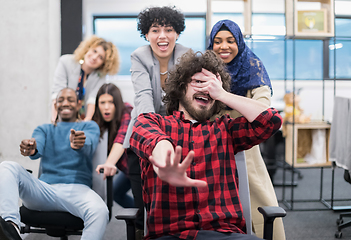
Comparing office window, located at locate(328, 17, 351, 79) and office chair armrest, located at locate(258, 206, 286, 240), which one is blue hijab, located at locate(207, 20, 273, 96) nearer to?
office chair armrest, located at locate(258, 206, 286, 240)

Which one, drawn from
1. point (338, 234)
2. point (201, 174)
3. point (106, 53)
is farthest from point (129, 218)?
point (338, 234)

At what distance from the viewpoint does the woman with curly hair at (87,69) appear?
2.73 m

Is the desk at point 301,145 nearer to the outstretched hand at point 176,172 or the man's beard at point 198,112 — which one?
the man's beard at point 198,112

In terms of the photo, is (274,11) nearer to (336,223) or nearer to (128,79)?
(128,79)

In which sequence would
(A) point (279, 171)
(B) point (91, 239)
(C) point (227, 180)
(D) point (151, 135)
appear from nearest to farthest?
1. (D) point (151, 135)
2. (C) point (227, 180)
3. (B) point (91, 239)
4. (A) point (279, 171)

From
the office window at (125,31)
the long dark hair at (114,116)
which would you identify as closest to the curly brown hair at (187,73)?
the long dark hair at (114,116)

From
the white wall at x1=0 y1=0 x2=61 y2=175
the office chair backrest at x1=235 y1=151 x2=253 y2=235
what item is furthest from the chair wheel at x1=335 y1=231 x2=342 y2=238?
the white wall at x1=0 y1=0 x2=61 y2=175

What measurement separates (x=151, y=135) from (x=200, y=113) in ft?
1.10

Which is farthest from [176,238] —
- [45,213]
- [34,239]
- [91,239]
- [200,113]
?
[34,239]

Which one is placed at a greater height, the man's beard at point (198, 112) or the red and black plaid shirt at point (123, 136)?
the man's beard at point (198, 112)

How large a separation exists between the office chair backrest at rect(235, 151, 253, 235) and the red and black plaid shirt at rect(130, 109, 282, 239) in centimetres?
7

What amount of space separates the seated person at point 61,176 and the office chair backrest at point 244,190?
82cm

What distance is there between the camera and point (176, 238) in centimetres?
114

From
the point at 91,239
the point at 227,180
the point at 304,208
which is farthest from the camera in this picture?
the point at 304,208
